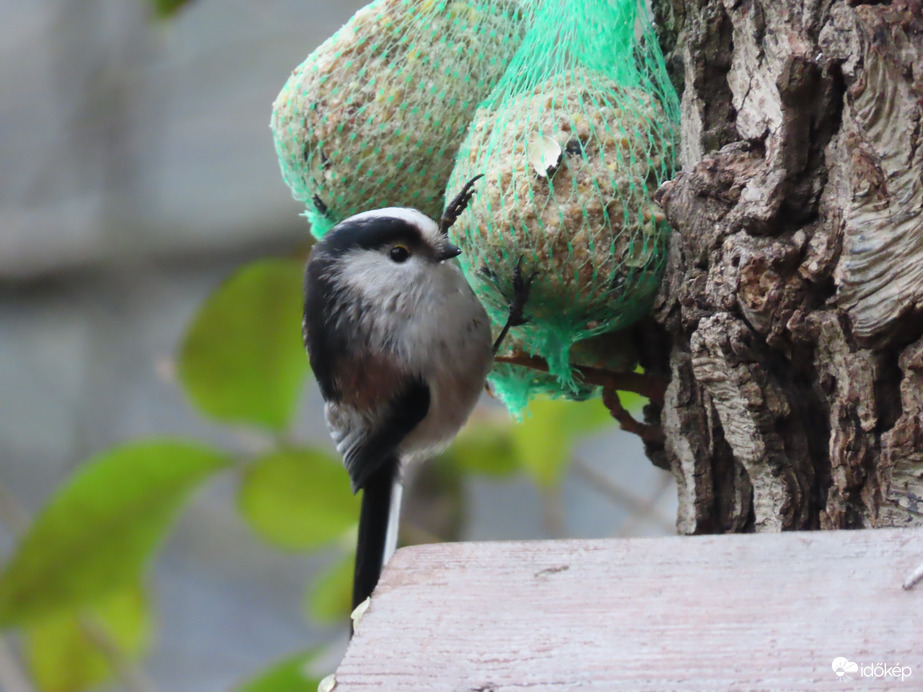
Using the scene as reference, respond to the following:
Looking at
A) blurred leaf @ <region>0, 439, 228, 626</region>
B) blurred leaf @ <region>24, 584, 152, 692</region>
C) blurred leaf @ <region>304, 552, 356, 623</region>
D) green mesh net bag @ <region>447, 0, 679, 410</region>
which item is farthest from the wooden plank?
blurred leaf @ <region>24, 584, 152, 692</region>

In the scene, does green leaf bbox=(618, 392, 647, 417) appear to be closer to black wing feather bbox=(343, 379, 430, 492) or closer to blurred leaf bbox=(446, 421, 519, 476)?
black wing feather bbox=(343, 379, 430, 492)

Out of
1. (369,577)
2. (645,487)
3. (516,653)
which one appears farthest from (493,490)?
(516,653)

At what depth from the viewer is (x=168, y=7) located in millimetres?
1283

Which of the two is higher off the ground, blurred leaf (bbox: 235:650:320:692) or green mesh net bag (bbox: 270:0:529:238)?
green mesh net bag (bbox: 270:0:529:238)

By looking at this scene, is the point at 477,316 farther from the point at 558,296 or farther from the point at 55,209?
the point at 55,209

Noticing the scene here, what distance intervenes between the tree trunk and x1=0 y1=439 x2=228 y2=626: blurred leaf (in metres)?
0.98

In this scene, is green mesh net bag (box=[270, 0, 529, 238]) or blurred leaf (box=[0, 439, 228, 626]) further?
blurred leaf (box=[0, 439, 228, 626])

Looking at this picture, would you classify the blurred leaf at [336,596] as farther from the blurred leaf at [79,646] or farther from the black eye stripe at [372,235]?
the black eye stripe at [372,235]

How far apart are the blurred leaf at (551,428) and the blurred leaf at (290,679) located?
0.59 metres

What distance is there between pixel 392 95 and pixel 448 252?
0.23 m

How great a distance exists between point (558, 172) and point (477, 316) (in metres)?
0.36

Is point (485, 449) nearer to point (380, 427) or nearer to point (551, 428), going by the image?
point (551, 428)

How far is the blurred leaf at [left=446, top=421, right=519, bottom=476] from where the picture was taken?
2.20m

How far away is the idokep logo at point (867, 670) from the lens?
54 centimetres
